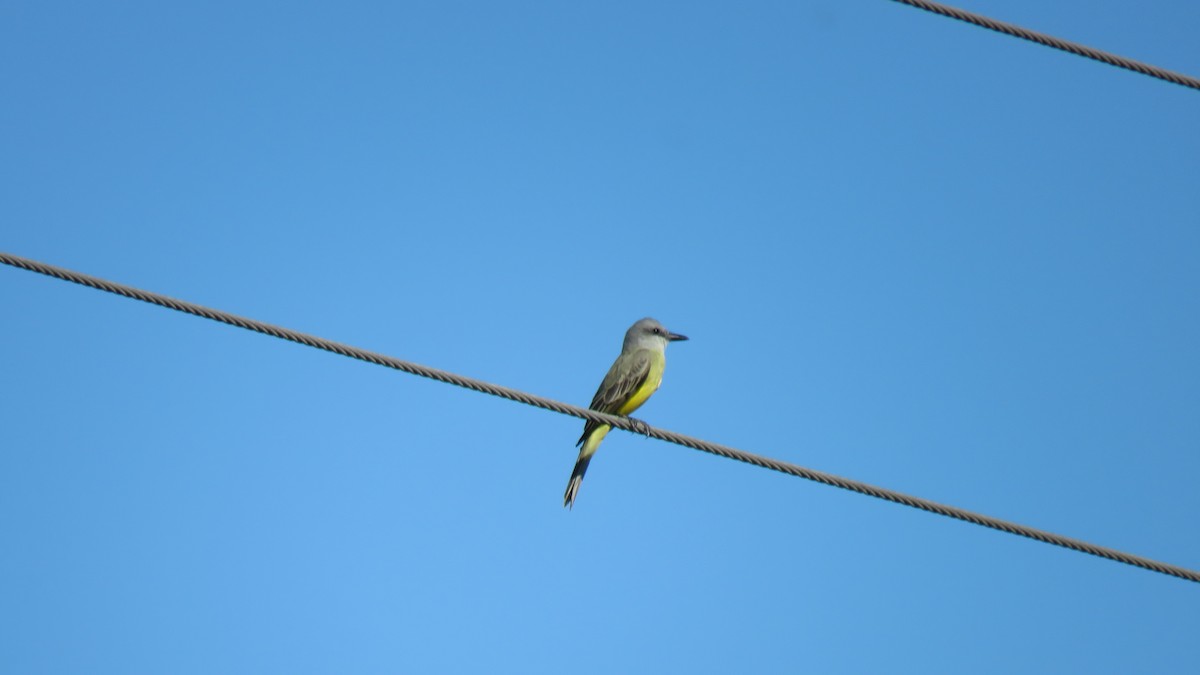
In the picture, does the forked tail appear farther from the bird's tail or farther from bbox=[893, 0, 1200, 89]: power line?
bbox=[893, 0, 1200, 89]: power line

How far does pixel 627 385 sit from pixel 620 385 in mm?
69

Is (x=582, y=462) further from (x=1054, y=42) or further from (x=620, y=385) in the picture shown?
(x=1054, y=42)

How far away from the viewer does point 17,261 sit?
5.61 m

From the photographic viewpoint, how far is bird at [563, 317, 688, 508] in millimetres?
11109

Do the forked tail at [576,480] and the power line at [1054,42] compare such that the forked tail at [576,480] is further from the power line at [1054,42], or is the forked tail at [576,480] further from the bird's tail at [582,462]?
the power line at [1054,42]

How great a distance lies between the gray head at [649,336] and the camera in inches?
480

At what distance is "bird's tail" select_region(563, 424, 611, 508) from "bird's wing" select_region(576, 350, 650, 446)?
7cm

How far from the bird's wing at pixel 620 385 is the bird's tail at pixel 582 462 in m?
0.07

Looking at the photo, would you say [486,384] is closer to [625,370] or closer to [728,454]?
[728,454]

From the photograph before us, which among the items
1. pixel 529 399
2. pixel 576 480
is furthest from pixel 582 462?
pixel 529 399

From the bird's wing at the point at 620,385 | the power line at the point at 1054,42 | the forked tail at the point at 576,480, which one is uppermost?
the power line at the point at 1054,42

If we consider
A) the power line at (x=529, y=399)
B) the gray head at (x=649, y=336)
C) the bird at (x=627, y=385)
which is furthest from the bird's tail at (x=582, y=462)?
the power line at (x=529, y=399)

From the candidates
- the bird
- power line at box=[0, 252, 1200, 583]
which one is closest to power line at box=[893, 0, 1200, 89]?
power line at box=[0, 252, 1200, 583]

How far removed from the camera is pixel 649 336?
40.5ft
